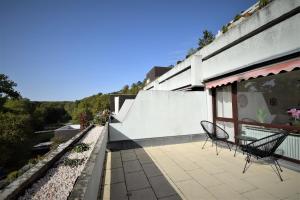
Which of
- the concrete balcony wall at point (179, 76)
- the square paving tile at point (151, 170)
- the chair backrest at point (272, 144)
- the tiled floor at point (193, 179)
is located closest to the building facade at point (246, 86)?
the concrete balcony wall at point (179, 76)

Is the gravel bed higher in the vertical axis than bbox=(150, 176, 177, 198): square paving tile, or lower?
higher

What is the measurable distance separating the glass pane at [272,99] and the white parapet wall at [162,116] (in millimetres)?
2165

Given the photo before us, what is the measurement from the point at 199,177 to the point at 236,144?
123 inches

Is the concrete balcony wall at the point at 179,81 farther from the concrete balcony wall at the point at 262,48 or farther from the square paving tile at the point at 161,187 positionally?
the square paving tile at the point at 161,187

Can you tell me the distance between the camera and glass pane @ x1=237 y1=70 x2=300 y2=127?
527 centimetres

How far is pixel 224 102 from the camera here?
776cm

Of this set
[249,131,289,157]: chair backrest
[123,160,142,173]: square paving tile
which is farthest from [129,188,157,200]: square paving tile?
[249,131,289,157]: chair backrest

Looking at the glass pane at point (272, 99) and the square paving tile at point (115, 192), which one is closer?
the square paving tile at point (115, 192)

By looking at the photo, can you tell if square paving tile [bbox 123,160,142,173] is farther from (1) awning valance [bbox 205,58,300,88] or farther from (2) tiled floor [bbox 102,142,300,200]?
(1) awning valance [bbox 205,58,300,88]

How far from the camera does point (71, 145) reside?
595cm

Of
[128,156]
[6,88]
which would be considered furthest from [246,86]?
[6,88]

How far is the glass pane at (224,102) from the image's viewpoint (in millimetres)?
7406

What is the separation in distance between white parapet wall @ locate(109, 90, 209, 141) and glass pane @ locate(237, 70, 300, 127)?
2.17m

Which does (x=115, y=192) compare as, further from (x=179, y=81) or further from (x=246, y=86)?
(x=179, y=81)
